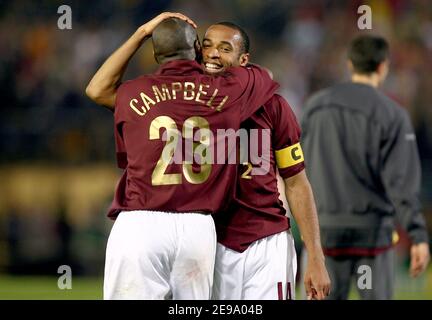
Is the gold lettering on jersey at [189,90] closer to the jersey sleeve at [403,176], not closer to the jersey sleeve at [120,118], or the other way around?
the jersey sleeve at [120,118]

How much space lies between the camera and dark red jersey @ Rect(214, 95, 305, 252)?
4691 millimetres

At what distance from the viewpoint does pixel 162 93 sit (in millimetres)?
4469

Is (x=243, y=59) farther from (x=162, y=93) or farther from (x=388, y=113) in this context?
(x=388, y=113)

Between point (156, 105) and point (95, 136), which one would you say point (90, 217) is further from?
point (156, 105)

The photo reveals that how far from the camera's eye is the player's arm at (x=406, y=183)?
21.0 ft

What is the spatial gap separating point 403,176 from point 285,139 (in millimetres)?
1983

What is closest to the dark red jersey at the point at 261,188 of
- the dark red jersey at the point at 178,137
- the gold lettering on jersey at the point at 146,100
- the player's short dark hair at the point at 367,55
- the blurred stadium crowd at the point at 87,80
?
the dark red jersey at the point at 178,137

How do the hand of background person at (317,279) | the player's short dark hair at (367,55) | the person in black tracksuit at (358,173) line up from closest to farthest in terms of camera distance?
the hand of background person at (317,279)
the person in black tracksuit at (358,173)
the player's short dark hair at (367,55)

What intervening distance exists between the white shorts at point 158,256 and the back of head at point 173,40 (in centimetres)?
77

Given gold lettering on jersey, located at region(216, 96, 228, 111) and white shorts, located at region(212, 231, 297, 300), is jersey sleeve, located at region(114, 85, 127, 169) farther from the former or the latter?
white shorts, located at region(212, 231, 297, 300)

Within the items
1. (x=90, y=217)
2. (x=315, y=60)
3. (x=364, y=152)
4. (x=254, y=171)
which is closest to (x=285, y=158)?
(x=254, y=171)
